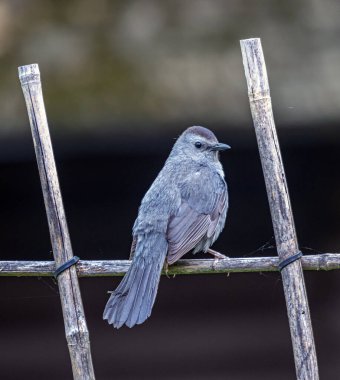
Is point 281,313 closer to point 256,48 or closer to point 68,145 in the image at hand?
point 68,145

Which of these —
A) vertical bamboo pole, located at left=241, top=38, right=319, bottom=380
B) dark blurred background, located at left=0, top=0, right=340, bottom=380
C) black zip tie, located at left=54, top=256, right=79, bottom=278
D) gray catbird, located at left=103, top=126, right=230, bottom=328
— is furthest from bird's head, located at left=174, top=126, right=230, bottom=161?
black zip tie, located at left=54, top=256, right=79, bottom=278

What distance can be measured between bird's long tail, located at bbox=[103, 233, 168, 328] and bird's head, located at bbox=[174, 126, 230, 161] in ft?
2.57

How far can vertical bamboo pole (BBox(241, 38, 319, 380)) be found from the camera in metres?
3.65

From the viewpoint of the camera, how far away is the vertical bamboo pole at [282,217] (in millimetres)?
3654

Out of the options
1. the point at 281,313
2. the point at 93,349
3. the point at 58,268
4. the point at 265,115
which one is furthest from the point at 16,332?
the point at 265,115

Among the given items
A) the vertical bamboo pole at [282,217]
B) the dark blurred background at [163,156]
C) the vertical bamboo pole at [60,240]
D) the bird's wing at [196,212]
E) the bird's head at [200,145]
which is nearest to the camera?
the vertical bamboo pole at [282,217]

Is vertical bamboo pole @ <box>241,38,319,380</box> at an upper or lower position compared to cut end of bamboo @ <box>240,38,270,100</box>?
lower

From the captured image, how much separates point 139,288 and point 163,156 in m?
2.41

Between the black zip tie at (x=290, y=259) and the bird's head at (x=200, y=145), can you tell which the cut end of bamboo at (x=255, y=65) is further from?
the bird's head at (x=200, y=145)

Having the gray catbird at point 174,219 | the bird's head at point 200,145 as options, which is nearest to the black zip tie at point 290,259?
the gray catbird at point 174,219

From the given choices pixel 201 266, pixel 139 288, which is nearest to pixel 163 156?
pixel 201 266

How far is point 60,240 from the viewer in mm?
3848

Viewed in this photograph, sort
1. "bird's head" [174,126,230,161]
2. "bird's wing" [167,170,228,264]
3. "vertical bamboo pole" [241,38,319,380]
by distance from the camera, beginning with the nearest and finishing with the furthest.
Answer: "vertical bamboo pole" [241,38,319,380]
"bird's wing" [167,170,228,264]
"bird's head" [174,126,230,161]

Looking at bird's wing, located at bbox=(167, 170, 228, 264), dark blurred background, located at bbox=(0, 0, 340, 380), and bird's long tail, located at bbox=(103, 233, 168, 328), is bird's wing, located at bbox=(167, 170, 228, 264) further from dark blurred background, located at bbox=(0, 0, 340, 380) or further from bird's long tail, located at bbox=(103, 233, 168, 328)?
dark blurred background, located at bbox=(0, 0, 340, 380)
